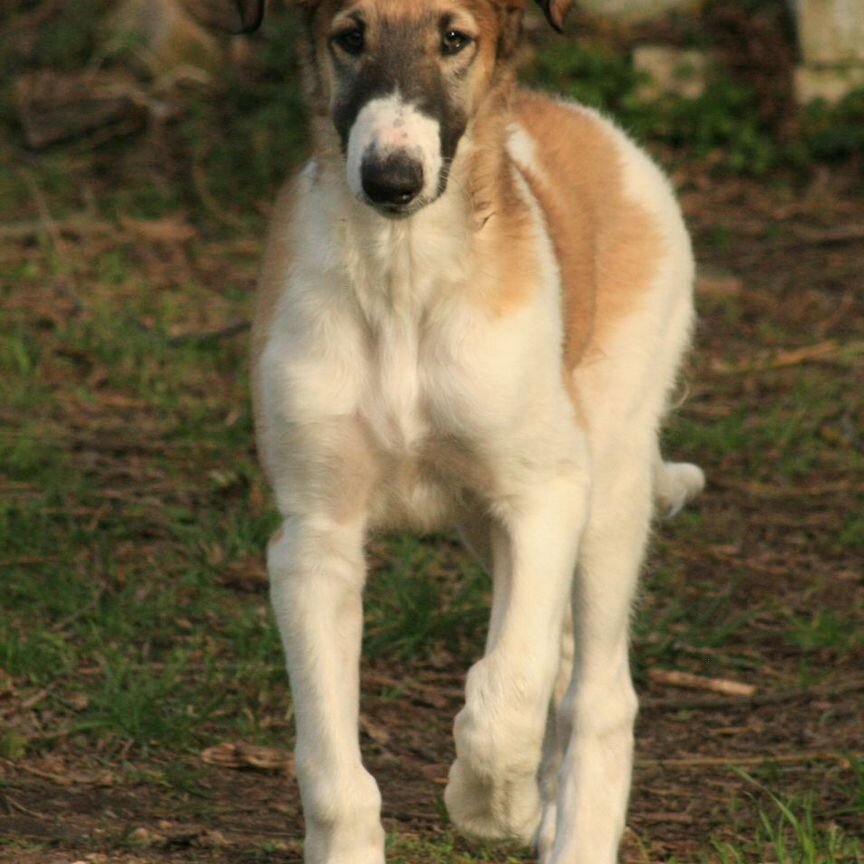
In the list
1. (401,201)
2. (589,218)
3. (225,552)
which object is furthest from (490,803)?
(225,552)

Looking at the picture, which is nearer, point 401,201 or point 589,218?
point 401,201

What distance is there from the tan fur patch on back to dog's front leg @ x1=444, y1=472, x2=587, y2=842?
0.55m

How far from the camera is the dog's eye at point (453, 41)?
3.84m

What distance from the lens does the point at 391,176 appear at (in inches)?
141

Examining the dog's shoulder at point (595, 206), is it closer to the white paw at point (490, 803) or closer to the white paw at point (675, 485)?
the white paw at point (675, 485)

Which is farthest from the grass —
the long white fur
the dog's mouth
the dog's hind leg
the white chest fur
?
Answer: the dog's mouth

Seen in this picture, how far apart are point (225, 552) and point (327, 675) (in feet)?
6.83

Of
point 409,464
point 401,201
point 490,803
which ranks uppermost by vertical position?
point 401,201

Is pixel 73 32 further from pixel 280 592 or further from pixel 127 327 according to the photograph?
pixel 280 592

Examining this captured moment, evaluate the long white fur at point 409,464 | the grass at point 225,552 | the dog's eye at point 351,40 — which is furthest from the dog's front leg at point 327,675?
the dog's eye at point 351,40

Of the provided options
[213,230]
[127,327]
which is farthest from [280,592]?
[213,230]

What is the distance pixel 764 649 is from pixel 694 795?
99cm

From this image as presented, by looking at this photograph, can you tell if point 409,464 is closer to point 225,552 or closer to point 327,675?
point 327,675

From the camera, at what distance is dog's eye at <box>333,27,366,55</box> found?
12.4ft
